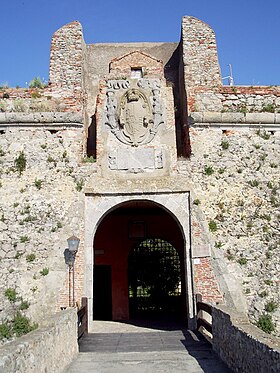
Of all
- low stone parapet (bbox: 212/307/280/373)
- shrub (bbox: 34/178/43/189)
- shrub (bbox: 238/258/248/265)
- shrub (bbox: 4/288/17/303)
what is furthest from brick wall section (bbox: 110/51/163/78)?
low stone parapet (bbox: 212/307/280/373)

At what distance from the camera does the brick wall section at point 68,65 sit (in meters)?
12.5

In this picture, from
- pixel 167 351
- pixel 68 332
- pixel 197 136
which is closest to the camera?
pixel 68 332

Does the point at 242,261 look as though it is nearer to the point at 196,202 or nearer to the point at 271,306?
the point at 271,306

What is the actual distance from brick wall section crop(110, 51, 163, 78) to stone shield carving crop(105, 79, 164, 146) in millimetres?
2081

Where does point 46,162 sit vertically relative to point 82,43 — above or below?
below

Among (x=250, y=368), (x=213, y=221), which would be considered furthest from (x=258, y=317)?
(x=250, y=368)

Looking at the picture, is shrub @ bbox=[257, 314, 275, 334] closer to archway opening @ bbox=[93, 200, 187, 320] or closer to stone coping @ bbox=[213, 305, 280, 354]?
stone coping @ bbox=[213, 305, 280, 354]

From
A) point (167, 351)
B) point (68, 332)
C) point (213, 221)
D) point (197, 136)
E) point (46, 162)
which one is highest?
point (197, 136)

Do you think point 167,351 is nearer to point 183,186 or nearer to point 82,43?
point 183,186

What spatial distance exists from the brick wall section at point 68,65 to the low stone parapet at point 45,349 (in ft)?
23.5

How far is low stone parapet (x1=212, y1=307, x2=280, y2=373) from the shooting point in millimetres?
4484

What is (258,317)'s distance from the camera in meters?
9.96

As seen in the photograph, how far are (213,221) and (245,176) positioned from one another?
1.76 m

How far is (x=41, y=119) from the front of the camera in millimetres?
11852
